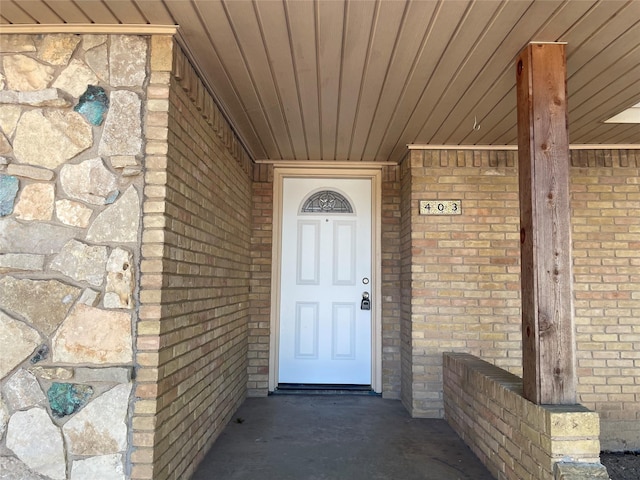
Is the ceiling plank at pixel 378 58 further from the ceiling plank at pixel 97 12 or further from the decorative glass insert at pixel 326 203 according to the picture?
the ceiling plank at pixel 97 12

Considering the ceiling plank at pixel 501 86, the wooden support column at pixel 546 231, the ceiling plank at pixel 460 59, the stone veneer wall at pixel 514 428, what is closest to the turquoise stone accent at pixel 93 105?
the ceiling plank at pixel 460 59

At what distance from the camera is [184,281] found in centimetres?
240

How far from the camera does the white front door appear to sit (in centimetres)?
436

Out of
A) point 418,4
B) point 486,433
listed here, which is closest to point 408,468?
point 486,433

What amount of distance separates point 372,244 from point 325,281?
0.60 meters

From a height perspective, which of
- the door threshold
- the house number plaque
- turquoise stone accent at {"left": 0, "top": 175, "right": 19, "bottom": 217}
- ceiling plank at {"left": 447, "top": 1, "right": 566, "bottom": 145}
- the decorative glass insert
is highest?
ceiling plank at {"left": 447, "top": 1, "right": 566, "bottom": 145}

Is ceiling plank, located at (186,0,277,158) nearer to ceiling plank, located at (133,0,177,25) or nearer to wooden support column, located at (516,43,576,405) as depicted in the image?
ceiling plank, located at (133,0,177,25)

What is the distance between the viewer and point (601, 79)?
2.63 meters

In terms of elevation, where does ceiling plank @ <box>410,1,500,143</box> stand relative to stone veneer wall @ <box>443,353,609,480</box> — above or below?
above

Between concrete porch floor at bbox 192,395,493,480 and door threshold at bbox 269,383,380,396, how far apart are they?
10.0 inches

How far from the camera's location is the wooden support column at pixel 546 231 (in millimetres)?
2146

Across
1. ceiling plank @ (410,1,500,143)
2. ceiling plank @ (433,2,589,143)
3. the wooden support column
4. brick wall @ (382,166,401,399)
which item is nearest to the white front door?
brick wall @ (382,166,401,399)

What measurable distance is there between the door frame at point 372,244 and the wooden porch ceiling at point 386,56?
0.88 meters

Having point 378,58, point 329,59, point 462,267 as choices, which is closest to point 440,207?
point 462,267
